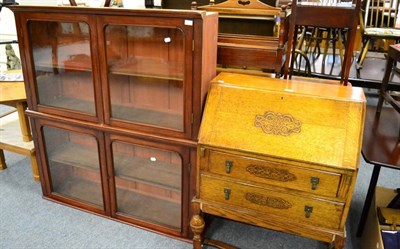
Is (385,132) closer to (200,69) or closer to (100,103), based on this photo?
(200,69)

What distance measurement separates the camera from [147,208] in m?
2.01

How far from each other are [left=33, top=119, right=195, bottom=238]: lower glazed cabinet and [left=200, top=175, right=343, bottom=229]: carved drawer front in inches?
8.8

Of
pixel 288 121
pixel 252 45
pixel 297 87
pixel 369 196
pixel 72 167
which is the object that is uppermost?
pixel 252 45

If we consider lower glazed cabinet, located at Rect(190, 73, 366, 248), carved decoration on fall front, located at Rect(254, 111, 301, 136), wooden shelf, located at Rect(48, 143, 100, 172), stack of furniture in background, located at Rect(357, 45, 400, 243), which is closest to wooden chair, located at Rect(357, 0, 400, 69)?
stack of furniture in background, located at Rect(357, 45, 400, 243)

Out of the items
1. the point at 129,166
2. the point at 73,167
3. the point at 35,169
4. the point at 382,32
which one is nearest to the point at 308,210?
the point at 129,166

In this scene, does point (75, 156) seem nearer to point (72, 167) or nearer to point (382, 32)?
point (72, 167)

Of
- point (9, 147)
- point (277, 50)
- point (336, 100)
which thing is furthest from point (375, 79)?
point (9, 147)

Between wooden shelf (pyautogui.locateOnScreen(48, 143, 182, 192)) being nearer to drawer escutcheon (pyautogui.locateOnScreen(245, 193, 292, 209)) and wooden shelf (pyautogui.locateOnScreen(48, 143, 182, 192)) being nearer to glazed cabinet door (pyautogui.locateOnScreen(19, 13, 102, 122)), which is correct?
glazed cabinet door (pyautogui.locateOnScreen(19, 13, 102, 122))

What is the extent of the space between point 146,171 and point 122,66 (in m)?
0.64

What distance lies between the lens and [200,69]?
147cm

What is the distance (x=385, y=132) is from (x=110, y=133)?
1564mm

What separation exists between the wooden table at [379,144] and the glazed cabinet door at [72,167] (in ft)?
4.79

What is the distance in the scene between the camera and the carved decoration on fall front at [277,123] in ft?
4.48

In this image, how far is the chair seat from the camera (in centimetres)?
379
